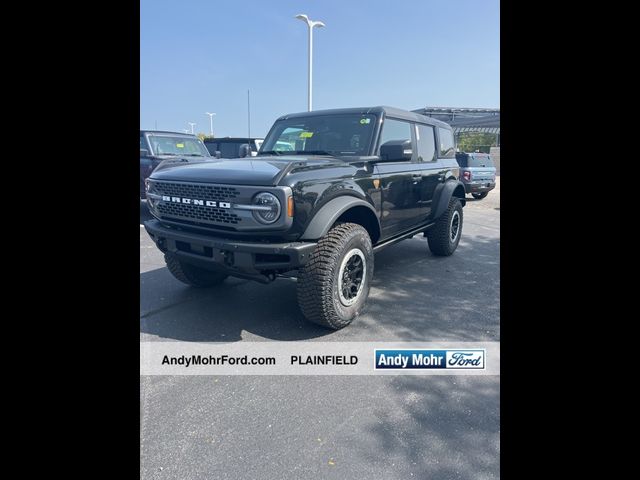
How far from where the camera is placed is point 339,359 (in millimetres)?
2832

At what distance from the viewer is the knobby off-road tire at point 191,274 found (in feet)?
13.1

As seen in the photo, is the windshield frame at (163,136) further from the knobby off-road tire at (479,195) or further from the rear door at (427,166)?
the knobby off-road tire at (479,195)

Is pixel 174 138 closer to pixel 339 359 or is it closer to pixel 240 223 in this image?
pixel 240 223

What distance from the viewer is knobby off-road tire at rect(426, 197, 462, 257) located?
18.2 ft

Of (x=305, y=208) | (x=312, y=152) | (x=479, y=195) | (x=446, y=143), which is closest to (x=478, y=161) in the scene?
(x=479, y=195)

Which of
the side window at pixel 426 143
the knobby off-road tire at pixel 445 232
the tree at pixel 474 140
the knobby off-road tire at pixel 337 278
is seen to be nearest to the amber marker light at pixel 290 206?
the knobby off-road tire at pixel 337 278

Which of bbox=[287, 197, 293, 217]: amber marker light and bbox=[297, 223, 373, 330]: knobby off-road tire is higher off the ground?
bbox=[287, 197, 293, 217]: amber marker light

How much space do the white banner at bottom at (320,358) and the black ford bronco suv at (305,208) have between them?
0.32 metres

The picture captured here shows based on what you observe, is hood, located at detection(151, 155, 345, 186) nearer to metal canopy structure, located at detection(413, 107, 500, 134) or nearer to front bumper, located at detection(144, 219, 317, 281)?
front bumper, located at detection(144, 219, 317, 281)

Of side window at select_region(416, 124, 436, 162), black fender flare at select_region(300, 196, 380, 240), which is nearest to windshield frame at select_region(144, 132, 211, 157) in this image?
side window at select_region(416, 124, 436, 162)

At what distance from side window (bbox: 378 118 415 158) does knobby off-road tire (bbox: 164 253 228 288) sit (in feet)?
7.35
